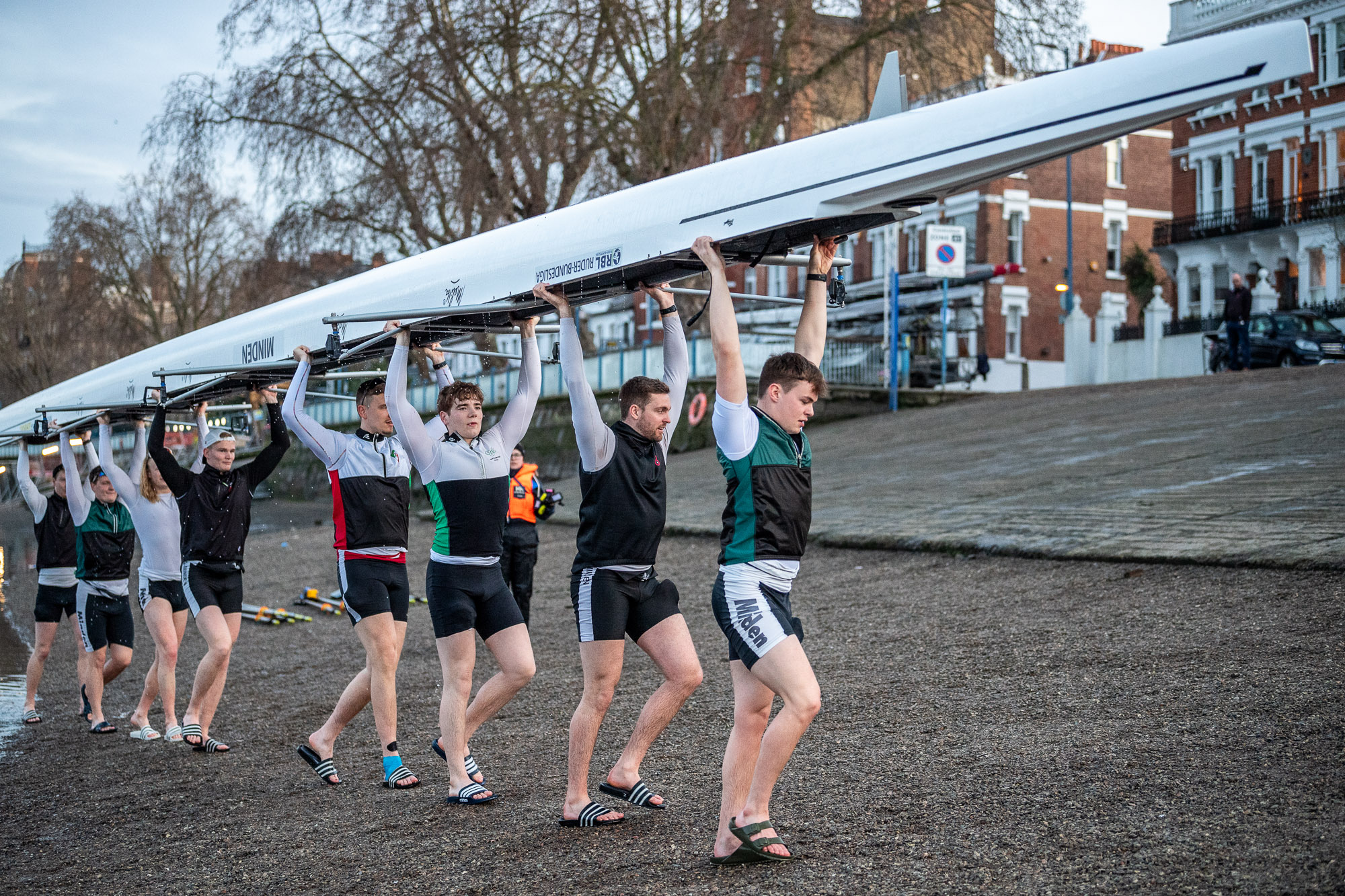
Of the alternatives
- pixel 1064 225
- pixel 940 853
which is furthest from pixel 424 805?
pixel 1064 225

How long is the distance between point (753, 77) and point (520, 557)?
16560 mm

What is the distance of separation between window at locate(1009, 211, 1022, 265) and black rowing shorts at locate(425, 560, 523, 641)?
137 feet

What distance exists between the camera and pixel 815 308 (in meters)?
5.40

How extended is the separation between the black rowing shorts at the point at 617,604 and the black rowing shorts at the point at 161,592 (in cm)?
436

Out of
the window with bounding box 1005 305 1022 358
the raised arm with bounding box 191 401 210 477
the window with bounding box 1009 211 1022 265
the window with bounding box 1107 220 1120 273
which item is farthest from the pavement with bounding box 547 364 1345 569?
the window with bounding box 1107 220 1120 273

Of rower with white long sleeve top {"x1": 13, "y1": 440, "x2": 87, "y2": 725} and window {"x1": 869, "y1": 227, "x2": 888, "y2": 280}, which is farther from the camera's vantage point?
window {"x1": 869, "y1": 227, "x2": 888, "y2": 280}

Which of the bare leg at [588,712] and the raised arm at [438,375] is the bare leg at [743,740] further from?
the raised arm at [438,375]

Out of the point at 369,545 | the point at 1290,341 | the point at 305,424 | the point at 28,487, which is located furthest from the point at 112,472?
the point at 1290,341

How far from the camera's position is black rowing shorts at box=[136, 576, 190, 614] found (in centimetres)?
865

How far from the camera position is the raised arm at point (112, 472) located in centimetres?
868

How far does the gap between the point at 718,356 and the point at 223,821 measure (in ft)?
11.6

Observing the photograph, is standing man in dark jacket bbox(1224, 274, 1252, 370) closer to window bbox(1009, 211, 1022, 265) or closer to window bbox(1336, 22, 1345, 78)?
window bbox(1336, 22, 1345, 78)

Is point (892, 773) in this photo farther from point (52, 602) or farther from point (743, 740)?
point (52, 602)

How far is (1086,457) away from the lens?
15.6 m
